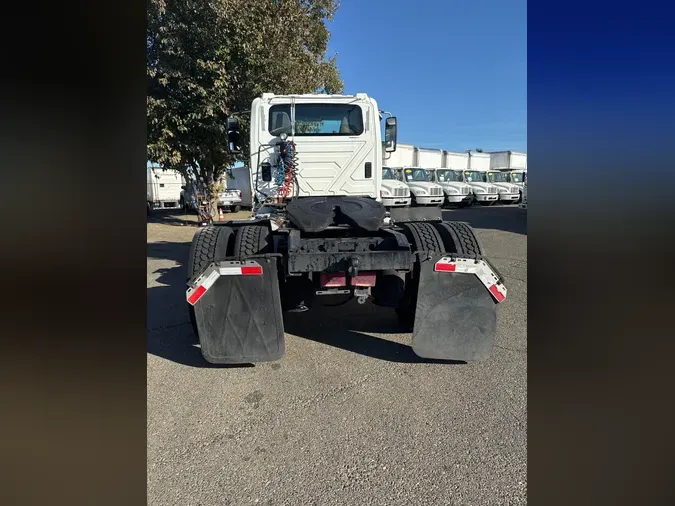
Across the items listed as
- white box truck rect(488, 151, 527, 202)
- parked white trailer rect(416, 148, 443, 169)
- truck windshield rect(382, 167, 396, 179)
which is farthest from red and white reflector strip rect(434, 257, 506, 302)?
white box truck rect(488, 151, 527, 202)

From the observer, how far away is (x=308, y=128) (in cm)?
534

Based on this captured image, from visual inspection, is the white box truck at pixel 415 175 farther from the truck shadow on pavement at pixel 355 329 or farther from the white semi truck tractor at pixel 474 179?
the truck shadow on pavement at pixel 355 329

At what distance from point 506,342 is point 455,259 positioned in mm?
1330

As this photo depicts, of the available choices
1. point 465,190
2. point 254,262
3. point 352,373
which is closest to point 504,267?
point 352,373

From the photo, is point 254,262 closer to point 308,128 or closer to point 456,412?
point 456,412

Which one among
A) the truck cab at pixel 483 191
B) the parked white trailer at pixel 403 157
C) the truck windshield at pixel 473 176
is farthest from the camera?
the truck windshield at pixel 473 176

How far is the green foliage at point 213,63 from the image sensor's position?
962 cm

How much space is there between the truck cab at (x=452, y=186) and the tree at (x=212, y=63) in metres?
11.7

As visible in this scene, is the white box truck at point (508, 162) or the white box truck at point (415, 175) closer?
the white box truck at point (415, 175)

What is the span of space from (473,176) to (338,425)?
23.2 metres

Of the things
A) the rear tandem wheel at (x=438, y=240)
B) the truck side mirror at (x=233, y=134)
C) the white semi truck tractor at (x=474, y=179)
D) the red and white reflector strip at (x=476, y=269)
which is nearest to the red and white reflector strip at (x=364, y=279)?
the rear tandem wheel at (x=438, y=240)

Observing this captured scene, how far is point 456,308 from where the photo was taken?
3.38 m

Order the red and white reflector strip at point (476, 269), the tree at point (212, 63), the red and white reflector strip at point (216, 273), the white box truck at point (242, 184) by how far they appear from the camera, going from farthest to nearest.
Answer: the white box truck at point (242, 184) → the tree at point (212, 63) → the red and white reflector strip at point (476, 269) → the red and white reflector strip at point (216, 273)

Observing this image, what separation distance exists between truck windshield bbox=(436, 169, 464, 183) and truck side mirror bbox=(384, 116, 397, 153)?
56.0 feet
